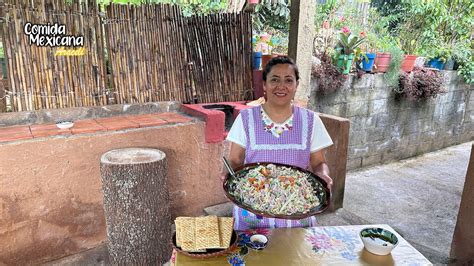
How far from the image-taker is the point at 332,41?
5.53m

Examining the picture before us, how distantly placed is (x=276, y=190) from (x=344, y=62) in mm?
3891

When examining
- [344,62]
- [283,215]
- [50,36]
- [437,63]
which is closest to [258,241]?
[283,215]

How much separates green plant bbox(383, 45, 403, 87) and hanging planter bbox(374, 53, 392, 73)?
0.06m

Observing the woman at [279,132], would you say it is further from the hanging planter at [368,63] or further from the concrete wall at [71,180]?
the hanging planter at [368,63]

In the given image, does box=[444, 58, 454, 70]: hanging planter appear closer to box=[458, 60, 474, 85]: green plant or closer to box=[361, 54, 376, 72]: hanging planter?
box=[458, 60, 474, 85]: green plant

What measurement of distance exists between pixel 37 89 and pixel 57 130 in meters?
0.51

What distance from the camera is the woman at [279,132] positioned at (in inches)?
82.0

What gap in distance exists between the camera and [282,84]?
2.08 m

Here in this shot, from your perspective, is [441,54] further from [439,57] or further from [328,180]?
[328,180]

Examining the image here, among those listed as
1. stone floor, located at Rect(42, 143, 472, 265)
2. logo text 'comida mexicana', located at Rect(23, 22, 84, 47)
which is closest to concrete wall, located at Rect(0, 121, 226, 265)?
stone floor, located at Rect(42, 143, 472, 265)

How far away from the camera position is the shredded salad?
68.9 inches

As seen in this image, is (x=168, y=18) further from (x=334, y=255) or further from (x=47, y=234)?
(x=334, y=255)

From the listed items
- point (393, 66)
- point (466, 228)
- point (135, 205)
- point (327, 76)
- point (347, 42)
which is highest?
point (347, 42)

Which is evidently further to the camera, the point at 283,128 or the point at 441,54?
the point at 441,54
